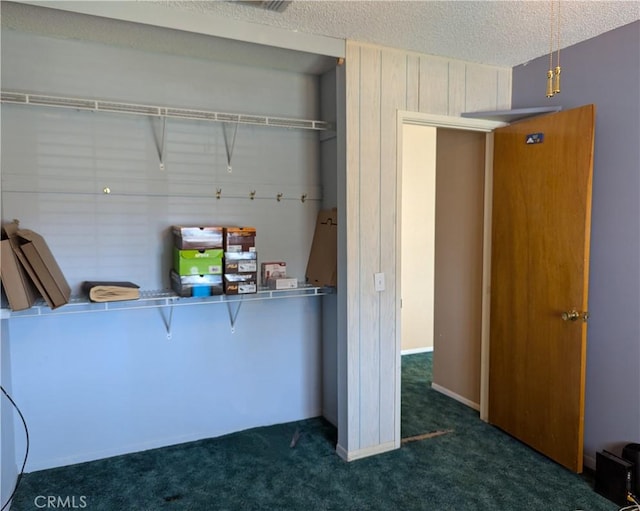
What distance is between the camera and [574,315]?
258cm

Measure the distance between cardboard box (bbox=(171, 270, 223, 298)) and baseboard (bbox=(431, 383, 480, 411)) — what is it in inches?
85.5

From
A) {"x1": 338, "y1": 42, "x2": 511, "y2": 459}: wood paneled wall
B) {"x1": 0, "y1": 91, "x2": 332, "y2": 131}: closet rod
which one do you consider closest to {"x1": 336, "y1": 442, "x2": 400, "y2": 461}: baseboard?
{"x1": 338, "y1": 42, "x2": 511, "y2": 459}: wood paneled wall

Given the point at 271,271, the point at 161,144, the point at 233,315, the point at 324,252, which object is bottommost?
the point at 233,315

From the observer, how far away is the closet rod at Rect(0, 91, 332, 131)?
2328 mm

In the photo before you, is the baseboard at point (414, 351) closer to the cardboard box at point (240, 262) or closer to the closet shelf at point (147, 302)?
the closet shelf at point (147, 302)

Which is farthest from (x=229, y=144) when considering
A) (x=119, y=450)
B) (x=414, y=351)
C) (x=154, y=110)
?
(x=414, y=351)

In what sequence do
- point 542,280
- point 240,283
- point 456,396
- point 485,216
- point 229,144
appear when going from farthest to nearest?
point 456,396 < point 485,216 < point 229,144 < point 542,280 < point 240,283

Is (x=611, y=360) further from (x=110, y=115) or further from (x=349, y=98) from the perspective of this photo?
(x=110, y=115)

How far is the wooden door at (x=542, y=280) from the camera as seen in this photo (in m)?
2.57

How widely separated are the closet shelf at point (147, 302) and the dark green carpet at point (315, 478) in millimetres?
931

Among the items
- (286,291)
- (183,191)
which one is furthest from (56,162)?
(286,291)

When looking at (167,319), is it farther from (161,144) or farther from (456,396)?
(456,396)

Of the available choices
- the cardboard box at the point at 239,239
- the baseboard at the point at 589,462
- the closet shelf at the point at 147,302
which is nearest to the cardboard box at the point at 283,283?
the closet shelf at the point at 147,302

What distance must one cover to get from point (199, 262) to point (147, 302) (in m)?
0.36
